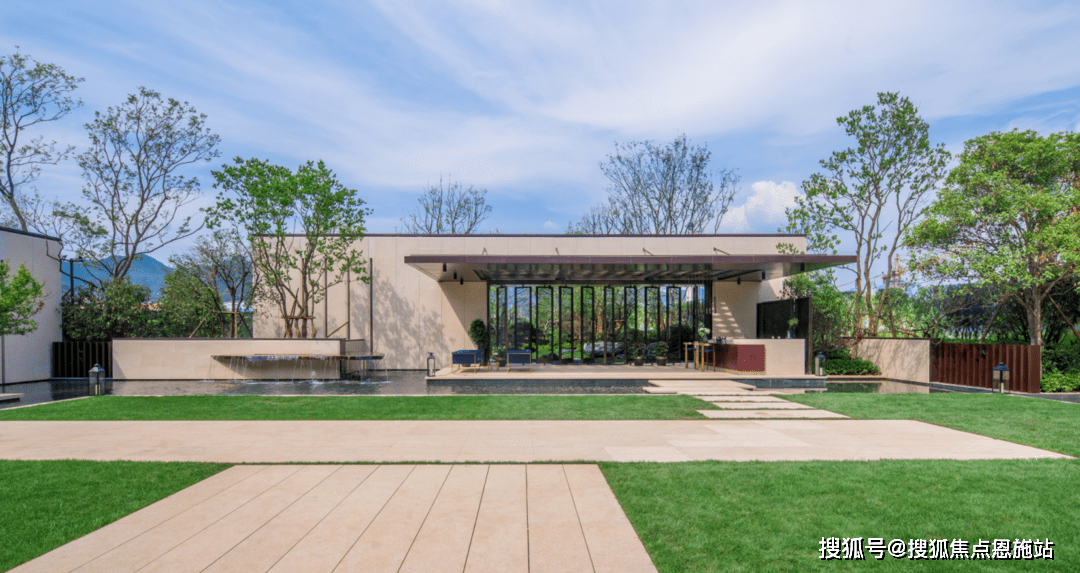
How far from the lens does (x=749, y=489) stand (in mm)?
5156

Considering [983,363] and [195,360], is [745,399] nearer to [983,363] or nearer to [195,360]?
[983,363]

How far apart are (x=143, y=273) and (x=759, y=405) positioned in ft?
85.3

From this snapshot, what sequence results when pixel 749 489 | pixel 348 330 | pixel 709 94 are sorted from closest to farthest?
pixel 749 489, pixel 709 94, pixel 348 330

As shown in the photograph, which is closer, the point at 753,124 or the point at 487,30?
the point at 487,30

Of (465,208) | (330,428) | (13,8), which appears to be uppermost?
(13,8)

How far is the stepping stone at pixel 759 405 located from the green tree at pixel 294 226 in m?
12.6

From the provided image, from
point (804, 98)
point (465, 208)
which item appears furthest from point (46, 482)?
point (465, 208)

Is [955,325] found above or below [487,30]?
below

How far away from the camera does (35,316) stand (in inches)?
696

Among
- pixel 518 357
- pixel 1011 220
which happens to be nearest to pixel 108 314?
pixel 518 357

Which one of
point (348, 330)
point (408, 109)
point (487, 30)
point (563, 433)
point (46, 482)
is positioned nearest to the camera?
point (46, 482)

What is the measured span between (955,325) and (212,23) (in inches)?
921

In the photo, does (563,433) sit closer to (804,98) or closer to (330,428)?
(330,428)

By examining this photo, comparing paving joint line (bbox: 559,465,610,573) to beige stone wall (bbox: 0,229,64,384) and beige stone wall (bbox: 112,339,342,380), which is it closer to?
beige stone wall (bbox: 112,339,342,380)
